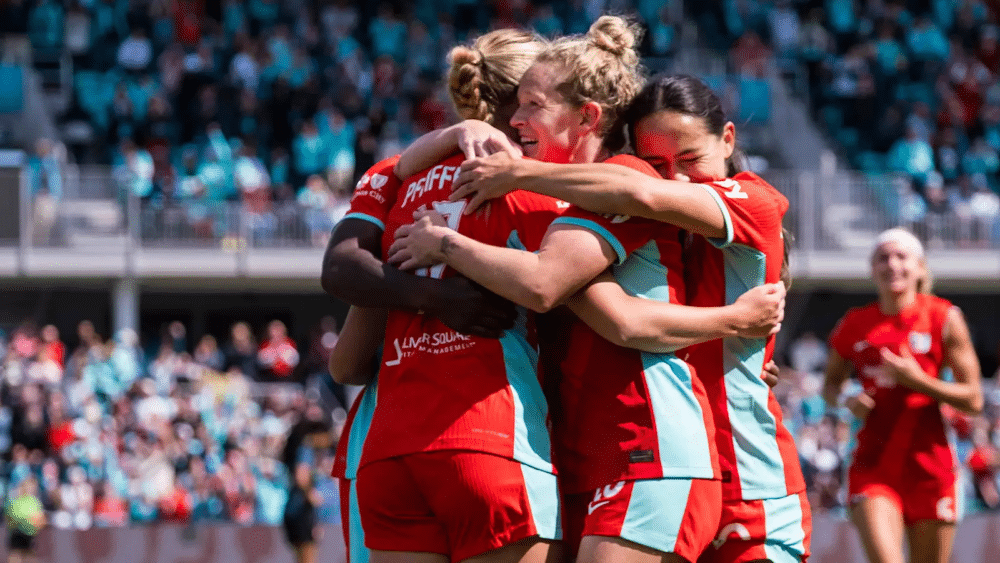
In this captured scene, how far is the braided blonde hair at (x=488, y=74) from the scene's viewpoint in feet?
12.6

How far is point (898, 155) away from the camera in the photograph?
845 inches

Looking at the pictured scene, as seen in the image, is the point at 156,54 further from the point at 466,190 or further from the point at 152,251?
the point at 466,190

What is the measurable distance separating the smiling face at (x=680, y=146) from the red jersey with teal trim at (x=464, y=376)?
35cm

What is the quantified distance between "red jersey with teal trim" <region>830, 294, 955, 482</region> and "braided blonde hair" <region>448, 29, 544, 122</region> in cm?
331

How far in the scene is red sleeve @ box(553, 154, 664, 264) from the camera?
11.6 feet

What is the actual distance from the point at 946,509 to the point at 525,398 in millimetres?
3677

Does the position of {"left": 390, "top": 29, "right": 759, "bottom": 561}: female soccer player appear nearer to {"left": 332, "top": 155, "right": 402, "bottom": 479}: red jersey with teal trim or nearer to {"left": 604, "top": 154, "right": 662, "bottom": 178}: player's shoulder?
{"left": 604, "top": 154, "right": 662, "bottom": 178}: player's shoulder

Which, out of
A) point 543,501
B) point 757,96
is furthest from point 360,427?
point 757,96

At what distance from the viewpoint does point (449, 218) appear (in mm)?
3699

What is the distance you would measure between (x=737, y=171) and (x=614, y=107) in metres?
0.52

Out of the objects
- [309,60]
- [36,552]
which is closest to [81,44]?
[309,60]

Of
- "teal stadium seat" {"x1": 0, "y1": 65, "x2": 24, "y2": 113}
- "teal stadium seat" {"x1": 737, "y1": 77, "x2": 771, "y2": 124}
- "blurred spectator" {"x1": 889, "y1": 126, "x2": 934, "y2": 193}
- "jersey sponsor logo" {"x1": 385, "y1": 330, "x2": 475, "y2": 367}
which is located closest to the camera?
"jersey sponsor logo" {"x1": 385, "y1": 330, "x2": 475, "y2": 367}

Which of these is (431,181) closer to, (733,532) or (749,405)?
(749,405)

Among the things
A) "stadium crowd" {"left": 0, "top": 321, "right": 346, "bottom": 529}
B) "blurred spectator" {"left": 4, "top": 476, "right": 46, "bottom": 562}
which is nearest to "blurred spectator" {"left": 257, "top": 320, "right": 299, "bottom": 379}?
"stadium crowd" {"left": 0, "top": 321, "right": 346, "bottom": 529}
